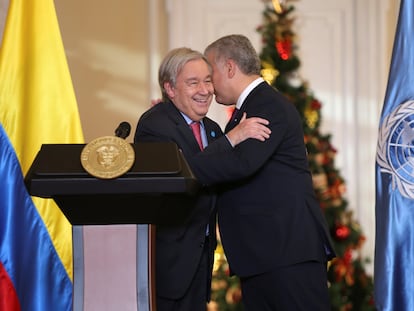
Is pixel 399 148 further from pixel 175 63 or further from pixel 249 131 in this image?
pixel 175 63

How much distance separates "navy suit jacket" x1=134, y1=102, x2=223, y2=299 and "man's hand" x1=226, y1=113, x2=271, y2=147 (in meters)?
0.16

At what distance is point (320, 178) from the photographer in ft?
18.9

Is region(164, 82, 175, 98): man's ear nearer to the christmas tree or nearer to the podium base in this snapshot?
the podium base

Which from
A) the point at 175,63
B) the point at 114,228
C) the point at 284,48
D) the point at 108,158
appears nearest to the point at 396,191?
the point at 175,63

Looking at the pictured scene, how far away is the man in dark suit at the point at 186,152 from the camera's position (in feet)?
Answer: 10.3

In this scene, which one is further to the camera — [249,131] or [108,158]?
[249,131]

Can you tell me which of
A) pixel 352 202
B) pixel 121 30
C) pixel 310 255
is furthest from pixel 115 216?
pixel 352 202

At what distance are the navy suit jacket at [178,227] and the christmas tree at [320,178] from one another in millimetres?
2324

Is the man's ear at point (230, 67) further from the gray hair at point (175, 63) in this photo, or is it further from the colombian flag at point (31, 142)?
the colombian flag at point (31, 142)

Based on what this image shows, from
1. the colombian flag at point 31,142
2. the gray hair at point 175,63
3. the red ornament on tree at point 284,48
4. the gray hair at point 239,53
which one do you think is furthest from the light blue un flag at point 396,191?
the red ornament on tree at point 284,48

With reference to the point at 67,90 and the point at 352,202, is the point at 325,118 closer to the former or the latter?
the point at 352,202

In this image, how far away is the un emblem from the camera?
12.2 ft

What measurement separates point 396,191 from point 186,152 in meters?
1.17

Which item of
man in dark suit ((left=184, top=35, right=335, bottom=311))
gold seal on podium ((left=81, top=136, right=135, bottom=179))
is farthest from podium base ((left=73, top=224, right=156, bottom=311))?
man in dark suit ((left=184, top=35, right=335, bottom=311))
